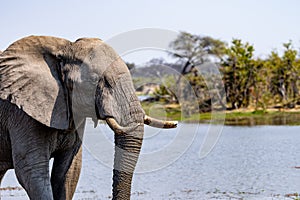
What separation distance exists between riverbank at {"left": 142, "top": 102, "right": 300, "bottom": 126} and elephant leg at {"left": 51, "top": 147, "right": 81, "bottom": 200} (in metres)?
21.7

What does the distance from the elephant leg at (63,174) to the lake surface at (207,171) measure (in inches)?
146

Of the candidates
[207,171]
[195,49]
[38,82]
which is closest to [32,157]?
[38,82]

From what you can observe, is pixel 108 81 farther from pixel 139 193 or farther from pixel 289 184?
pixel 289 184

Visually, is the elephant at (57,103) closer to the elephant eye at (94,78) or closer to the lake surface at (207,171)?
the elephant eye at (94,78)

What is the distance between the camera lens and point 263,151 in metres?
18.3

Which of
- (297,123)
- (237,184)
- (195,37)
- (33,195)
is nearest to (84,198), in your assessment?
(237,184)

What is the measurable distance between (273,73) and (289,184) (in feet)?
88.1

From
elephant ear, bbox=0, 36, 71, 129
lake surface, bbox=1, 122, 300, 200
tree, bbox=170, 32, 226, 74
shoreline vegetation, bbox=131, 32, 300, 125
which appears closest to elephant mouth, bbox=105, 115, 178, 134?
elephant ear, bbox=0, 36, 71, 129

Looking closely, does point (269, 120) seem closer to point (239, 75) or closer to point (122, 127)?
point (239, 75)

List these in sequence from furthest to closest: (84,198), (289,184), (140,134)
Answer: (289,184)
(84,198)
(140,134)

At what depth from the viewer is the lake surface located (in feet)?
37.6

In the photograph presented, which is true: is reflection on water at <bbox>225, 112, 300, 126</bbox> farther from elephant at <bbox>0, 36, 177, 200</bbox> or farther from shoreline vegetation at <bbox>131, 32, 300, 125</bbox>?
elephant at <bbox>0, 36, 177, 200</bbox>

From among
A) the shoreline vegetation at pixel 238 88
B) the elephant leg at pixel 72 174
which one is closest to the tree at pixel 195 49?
the shoreline vegetation at pixel 238 88

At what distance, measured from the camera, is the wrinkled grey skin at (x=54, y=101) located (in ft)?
20.2
